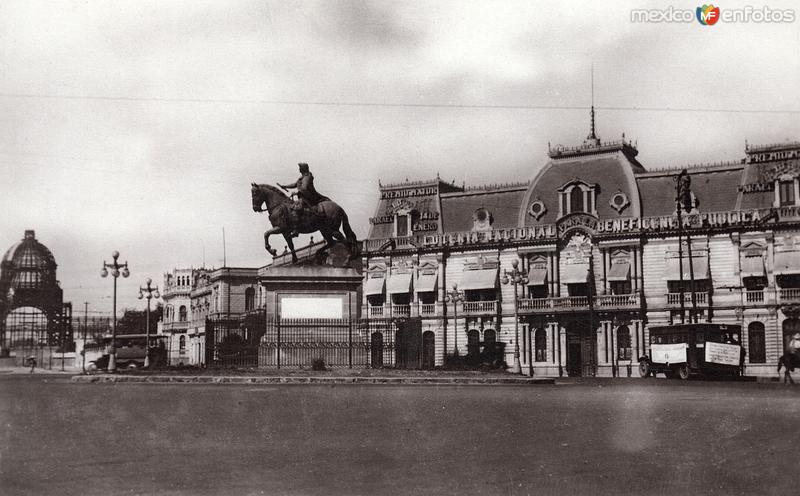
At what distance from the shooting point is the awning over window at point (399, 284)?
196 feet

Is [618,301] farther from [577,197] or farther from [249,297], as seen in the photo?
[249,297]

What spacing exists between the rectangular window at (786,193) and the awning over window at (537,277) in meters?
14.2

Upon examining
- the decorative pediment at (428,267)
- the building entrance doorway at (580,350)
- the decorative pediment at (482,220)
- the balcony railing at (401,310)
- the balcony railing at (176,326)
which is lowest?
the building entrance doorway at (580,350)

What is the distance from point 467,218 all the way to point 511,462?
51.0 m

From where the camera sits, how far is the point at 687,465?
10.4 m

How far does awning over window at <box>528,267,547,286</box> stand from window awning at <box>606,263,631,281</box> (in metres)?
4.01

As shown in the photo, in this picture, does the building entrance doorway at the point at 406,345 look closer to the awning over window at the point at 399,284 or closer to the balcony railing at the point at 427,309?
the balcony railing at the point at 427,309

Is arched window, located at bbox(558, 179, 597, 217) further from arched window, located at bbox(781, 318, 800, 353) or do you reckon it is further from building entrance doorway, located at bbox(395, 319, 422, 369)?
building entrance doorway, located at bbox(395, 319, 422, 369)

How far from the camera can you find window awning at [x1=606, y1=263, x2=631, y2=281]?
2082 inches

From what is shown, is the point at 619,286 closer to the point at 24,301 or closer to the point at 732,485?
the point at 732,485

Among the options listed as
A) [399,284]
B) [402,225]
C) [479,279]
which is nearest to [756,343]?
[479,279]

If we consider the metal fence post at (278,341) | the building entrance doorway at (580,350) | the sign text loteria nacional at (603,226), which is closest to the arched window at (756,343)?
the sign text loteria nacional at (603,226)

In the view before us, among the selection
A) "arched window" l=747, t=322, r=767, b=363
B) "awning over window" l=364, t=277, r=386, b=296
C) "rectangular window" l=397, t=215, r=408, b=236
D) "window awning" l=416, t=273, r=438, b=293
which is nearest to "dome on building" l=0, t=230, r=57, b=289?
"awning over window" l=364, t=277, r=386, b=296

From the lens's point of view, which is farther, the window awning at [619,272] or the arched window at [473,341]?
the arched window at [473,341]
